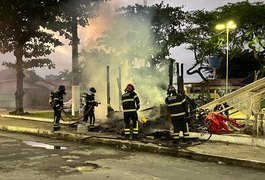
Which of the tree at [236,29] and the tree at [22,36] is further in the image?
the tree at [236,29]

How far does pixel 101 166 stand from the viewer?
8062mm

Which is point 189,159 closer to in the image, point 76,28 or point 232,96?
point 232,96

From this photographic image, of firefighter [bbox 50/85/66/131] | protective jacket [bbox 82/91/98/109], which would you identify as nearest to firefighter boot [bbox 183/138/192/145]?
protective jacket [bbox 82/91/98/109]

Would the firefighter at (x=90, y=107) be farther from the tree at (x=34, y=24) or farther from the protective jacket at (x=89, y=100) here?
the tree at (x=34, y=24)

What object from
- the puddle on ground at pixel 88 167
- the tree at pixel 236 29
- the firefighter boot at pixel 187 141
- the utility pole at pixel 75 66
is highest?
the tree at pixel 236 29

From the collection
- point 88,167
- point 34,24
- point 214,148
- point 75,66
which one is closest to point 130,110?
point 214,148

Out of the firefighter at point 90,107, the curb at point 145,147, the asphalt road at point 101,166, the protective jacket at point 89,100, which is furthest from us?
the protective jacket at point 89,100

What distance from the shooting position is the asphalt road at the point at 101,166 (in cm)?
716

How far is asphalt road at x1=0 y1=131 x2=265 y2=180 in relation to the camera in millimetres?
7164

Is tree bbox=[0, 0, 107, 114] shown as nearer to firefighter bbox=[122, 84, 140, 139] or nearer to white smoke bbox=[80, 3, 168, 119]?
white smoke bbox=[80, 3, 168, 119]

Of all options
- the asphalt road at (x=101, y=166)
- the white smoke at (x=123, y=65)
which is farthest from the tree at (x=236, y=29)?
the asphalt road at (x=101, y=166)

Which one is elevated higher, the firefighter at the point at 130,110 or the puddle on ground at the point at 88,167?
the firefighter at the point at 130,110

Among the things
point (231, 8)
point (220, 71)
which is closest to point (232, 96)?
point (231, 8)

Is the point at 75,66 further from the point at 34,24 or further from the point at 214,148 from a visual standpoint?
the point at 214,148
